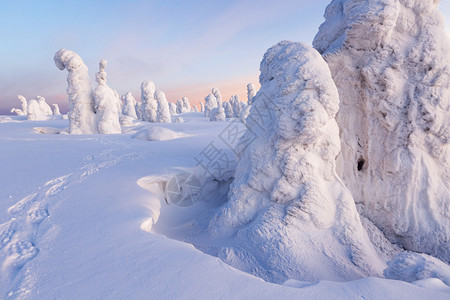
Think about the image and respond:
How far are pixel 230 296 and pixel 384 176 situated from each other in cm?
293

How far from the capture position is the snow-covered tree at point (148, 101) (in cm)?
1779

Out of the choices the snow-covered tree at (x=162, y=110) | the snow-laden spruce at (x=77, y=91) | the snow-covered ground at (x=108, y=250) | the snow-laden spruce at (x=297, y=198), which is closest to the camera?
the snow-covered ground at (x=108, y=250)

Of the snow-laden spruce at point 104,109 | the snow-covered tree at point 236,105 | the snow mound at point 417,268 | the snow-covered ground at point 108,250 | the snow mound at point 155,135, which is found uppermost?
the snow-covered tree at point 236,105

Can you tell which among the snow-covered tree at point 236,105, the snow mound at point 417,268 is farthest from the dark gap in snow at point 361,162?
the snow-covered tree at point 236,105

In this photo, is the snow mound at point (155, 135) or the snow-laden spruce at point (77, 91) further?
the snow-laden spruce at point (77, 91)

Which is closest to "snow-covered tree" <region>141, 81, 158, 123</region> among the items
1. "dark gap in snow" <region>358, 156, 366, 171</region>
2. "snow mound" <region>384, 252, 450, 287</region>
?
"dark gap in snow" <region>358, 156, 366, 171</region>

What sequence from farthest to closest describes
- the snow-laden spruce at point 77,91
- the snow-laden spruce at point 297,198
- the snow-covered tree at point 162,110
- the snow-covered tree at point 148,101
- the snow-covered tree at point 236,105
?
the snow-covered tree at point 236,105 → the snow-covered tree at point 162,110 → the snow-covered tree at point 148,101 → the snow-laden spruce at point 77,91 → the snow-laden spruce at point 297,198

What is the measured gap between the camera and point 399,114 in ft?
9.55

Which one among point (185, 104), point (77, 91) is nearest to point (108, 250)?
point (77, 91)

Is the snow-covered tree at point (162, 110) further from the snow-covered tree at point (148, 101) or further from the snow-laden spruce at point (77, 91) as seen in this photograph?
the snow-laden spruce at point (77, 91)

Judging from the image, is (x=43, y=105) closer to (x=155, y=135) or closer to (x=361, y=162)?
(x=155, y=135)

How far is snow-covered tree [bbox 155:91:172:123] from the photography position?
17938mm

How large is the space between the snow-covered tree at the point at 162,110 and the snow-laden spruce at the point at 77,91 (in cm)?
895

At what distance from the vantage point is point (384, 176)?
120 inches
